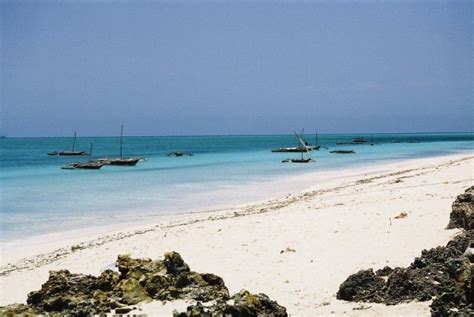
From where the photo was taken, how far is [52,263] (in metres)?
Result: 11.4

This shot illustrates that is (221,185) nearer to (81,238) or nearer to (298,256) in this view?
(81,238)

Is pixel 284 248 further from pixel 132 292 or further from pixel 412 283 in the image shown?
pixel 132 292

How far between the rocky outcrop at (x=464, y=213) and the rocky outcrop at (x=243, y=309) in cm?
595

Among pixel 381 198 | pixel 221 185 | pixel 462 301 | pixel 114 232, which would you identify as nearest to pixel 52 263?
pixel 114 232

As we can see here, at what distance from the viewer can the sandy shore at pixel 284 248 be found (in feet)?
25.7

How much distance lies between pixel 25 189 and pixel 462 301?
104ft

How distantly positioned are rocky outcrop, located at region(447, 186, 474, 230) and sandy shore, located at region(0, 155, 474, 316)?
0.93ft

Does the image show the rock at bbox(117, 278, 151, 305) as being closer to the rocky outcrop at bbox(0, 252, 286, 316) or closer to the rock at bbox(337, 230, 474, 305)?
the rocky outcrop at bbox(0, 252, 286, 316)

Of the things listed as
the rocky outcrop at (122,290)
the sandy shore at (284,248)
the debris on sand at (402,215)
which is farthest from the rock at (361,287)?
the debris on sand at (402,215)

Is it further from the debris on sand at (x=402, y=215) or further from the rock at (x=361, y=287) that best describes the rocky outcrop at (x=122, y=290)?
the debris on sand at (x=402, y=215)

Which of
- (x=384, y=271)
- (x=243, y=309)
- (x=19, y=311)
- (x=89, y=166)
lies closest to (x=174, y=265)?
(x=243, y=309)

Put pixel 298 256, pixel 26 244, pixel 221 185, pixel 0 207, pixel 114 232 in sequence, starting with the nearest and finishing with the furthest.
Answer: pixel 298 256 → pixel 26 244 → pixel 114 232 → pixel 0 207 → pixel 221 185

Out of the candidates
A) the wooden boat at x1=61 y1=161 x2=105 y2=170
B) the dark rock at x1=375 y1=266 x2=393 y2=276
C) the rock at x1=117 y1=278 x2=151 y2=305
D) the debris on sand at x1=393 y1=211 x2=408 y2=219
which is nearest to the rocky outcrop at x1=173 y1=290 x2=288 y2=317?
the rock at x1=117 y1=278 x2=151 y2=305

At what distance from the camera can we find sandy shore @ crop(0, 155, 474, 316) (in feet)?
25.7
